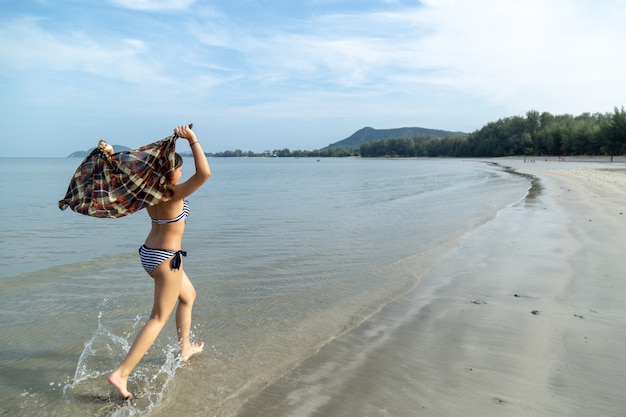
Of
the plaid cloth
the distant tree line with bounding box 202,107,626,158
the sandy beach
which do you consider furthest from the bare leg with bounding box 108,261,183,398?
the distant tree line with bounding box 202,107,626,158

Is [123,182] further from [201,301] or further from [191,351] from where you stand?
[201,301]

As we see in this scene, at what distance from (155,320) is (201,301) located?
103 inches

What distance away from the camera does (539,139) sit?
389 ft

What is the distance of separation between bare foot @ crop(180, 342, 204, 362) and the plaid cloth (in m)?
1.63

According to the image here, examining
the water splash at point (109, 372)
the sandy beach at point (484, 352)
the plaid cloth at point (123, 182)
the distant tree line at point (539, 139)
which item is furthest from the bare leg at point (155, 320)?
the distant tree line at point (539, 139)

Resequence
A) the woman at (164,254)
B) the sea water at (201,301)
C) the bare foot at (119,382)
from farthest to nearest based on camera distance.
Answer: the sea water at (201,301)
the woman at (164,254)
the bare foot at (119,382)

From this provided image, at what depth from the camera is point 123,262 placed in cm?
895

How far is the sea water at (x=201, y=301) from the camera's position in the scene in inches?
155

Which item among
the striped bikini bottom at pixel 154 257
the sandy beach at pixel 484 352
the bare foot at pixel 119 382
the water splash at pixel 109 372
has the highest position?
the striped bikini bottom at pixel 154 257

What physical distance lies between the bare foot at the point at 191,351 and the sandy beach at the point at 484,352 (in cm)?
106

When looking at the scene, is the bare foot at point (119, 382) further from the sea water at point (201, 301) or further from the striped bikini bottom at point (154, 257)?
the striped bikini bottom at point (154, 257)

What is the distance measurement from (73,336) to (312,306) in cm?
297

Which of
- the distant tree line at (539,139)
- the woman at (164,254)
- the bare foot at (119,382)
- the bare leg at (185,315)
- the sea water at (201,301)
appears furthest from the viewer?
the distant tree line at (539,139)

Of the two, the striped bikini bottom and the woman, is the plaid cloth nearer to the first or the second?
the woman
